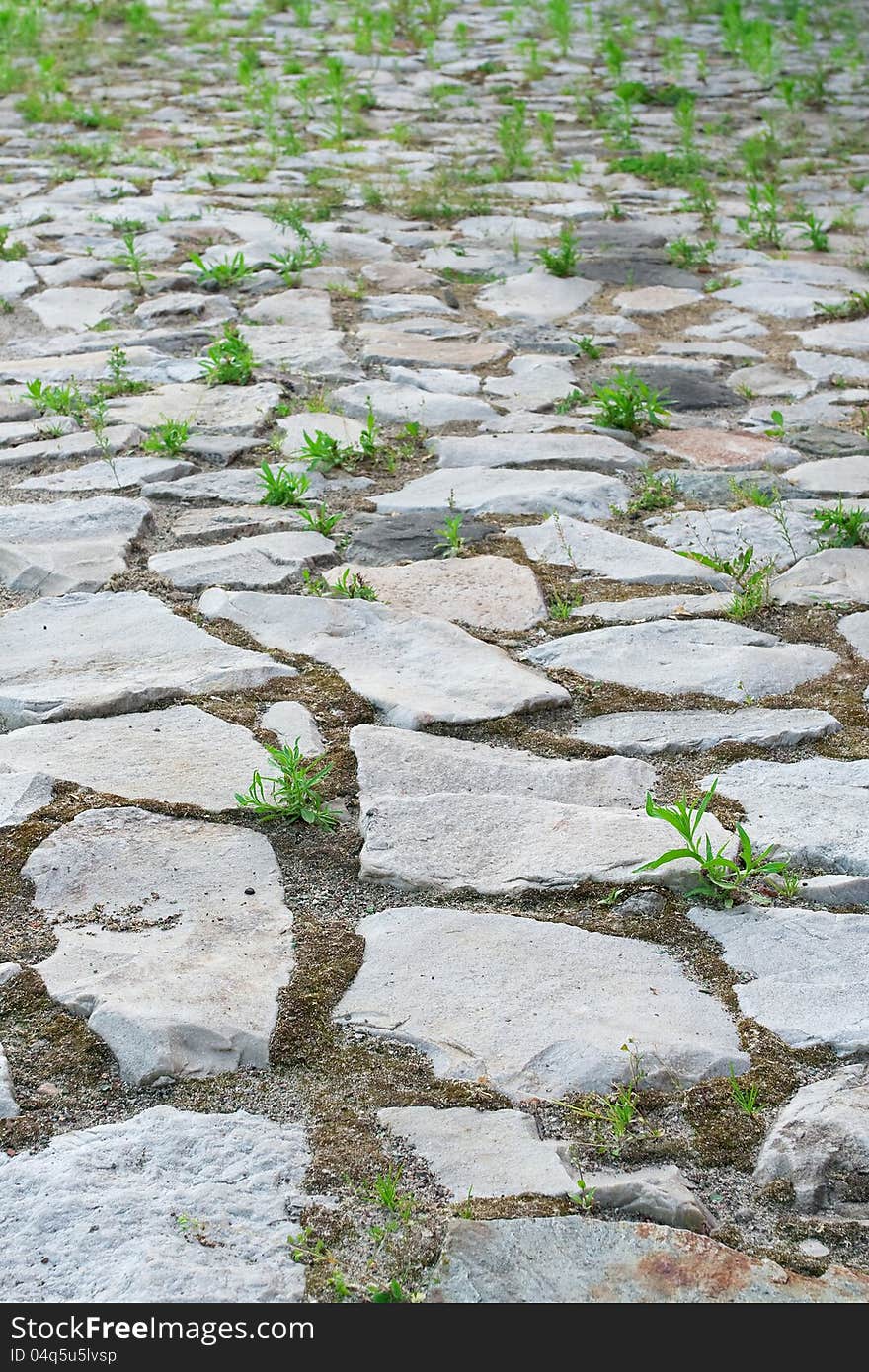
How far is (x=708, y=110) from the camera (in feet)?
28.4

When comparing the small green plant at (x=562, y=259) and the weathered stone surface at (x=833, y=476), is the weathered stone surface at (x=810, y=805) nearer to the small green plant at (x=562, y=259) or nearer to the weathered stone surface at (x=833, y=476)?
the weathered stone surface at (x=833, y=476)

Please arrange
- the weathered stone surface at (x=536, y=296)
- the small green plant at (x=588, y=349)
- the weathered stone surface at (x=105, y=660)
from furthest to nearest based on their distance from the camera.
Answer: the weathered stone surface at (x=536, y=296)
the small green plant at (x=588, y=349)
the weathered stone surface at (x=105, y=660)

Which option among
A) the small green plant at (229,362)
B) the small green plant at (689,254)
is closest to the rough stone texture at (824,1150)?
the small green plant at (229,362)

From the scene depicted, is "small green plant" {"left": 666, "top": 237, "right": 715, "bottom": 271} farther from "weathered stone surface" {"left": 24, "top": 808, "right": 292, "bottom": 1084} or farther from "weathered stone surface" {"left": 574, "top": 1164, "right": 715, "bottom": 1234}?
"weathered stone surface" {"left": 574, "top": 1164, "right": 715, "bottom": 1234}

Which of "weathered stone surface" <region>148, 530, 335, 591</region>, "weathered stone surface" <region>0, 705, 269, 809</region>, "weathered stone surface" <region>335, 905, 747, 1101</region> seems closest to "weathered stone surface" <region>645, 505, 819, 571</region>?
"weathered stone surface" <region>148, 530, 335, 591</region>

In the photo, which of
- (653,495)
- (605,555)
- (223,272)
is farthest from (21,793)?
(223,272)

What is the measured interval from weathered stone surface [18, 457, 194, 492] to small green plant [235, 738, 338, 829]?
166 centimetres

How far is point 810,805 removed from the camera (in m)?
2.34

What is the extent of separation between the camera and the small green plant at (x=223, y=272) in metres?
5.46

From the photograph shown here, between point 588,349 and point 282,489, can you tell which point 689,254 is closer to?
point 588,349

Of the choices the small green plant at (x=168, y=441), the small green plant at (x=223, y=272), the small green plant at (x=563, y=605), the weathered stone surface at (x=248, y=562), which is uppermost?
the small green plant at (x=223, y=272)

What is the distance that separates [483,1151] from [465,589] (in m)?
1.71

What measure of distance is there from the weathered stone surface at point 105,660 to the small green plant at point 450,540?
71cm

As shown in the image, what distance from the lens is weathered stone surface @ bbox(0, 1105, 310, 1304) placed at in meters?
1.49
